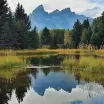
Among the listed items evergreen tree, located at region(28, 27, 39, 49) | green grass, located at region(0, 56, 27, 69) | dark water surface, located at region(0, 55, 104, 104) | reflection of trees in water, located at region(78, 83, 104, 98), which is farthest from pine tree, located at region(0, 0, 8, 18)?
reflection of trees in water, located at region(78, 83, 104, 98)

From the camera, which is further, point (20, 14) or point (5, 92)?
point (20, 14)

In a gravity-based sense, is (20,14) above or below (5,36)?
above

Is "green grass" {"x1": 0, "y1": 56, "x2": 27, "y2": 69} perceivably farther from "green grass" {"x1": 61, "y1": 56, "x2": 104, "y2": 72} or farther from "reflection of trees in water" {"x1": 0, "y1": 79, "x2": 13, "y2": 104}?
"reflection of trees in water" {"x1": 0, "y1": 79, "x2": 13, "y2": 104}

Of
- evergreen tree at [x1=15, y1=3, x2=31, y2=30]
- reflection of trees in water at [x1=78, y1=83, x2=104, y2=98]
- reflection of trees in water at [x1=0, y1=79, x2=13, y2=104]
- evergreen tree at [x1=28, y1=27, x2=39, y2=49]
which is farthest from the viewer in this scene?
evergreen tree at [x1=15, y1=3, x2=31, y2=30]

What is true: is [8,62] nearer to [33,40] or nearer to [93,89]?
[93,89]

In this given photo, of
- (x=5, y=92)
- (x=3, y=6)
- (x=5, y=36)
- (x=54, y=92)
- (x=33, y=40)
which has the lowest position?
(x=54, y=92)

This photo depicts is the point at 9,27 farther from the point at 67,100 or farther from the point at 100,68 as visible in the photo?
the point at 67,100

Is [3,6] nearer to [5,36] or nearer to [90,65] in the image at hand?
[5,36]

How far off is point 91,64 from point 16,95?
1105 centimetres

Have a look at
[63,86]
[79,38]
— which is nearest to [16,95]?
[63,86]

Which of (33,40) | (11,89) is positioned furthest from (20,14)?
(11,89)

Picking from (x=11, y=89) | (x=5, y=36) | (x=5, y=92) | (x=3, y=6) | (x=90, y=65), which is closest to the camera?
(x=5, y=92)

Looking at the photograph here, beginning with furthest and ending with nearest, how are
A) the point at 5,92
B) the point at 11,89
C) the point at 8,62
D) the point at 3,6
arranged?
the point at 3,6, the point at 8,62, the point at 11,89, the point at 5,92

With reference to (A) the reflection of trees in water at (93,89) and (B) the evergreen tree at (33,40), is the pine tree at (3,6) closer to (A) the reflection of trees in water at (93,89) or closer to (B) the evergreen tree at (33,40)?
(B) the evergreen tree at (33,40)
